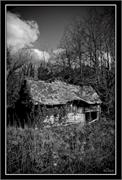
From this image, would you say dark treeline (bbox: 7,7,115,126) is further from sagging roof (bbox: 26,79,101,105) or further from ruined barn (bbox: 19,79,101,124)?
ruined barn (bbox: 19,79,101,124)

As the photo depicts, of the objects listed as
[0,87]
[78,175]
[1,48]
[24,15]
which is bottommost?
[78,175]

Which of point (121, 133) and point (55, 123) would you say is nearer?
point (121, 133)

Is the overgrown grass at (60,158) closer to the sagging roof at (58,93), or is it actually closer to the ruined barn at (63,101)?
the ruined barn at (63,101)

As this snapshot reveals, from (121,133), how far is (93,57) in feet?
19.4

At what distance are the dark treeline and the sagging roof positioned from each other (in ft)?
3.25

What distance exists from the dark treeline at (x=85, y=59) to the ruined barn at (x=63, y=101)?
45.4 inches

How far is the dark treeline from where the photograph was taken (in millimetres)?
3566

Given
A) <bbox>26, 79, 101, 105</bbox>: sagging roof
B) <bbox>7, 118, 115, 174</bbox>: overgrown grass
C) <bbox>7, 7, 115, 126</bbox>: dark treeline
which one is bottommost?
<bbox>7, 118, 115, 174</bbox>: overgrown grass

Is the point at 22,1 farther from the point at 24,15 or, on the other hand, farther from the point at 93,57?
the point at 93,57

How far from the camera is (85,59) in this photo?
9.16 meters

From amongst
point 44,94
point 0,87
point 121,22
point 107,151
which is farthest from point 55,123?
point 121,22

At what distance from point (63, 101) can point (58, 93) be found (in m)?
1.40

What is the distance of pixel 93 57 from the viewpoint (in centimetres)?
787

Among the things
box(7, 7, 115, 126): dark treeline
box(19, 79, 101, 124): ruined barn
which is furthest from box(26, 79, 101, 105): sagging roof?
box(7, 7, 115, 126): dark treeline
